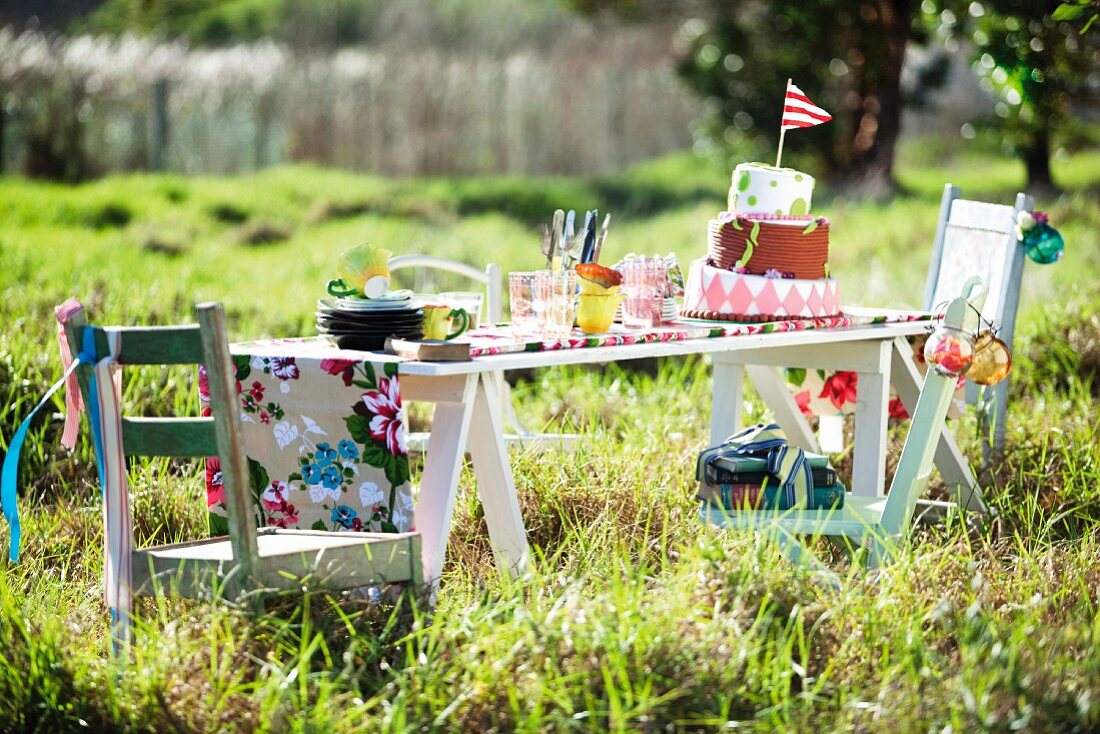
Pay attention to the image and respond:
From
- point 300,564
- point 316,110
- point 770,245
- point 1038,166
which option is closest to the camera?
point 300,564

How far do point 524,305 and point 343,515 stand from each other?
79cm

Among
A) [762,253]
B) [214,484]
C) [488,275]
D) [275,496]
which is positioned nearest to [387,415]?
[275,496]

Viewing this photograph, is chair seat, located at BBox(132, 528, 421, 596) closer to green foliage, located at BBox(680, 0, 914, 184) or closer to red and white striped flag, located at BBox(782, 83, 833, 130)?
red and white striped flag, located at BBox(782, 83, 833, 130)

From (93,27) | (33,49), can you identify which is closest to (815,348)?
(33,49)

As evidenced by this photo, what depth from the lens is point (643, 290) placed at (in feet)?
12.2

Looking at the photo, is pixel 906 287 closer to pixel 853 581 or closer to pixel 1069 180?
pixel 853 581

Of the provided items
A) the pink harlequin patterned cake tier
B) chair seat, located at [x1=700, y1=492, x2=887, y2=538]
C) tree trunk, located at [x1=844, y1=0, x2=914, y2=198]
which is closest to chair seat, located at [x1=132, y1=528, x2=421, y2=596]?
chair seat, located at [x1=700, y1=492, x2=887, y2=538]

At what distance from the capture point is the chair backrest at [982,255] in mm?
4262

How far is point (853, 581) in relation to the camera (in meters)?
3.34

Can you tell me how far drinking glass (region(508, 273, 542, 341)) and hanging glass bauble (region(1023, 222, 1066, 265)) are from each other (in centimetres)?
163

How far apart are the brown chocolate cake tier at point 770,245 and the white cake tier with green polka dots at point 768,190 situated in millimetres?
56

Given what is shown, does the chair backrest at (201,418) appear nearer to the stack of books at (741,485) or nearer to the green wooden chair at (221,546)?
the green wooden chair at (221,546)

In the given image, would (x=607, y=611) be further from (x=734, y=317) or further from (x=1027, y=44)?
(x=1027, y=44)

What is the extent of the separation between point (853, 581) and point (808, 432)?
1.13 m
